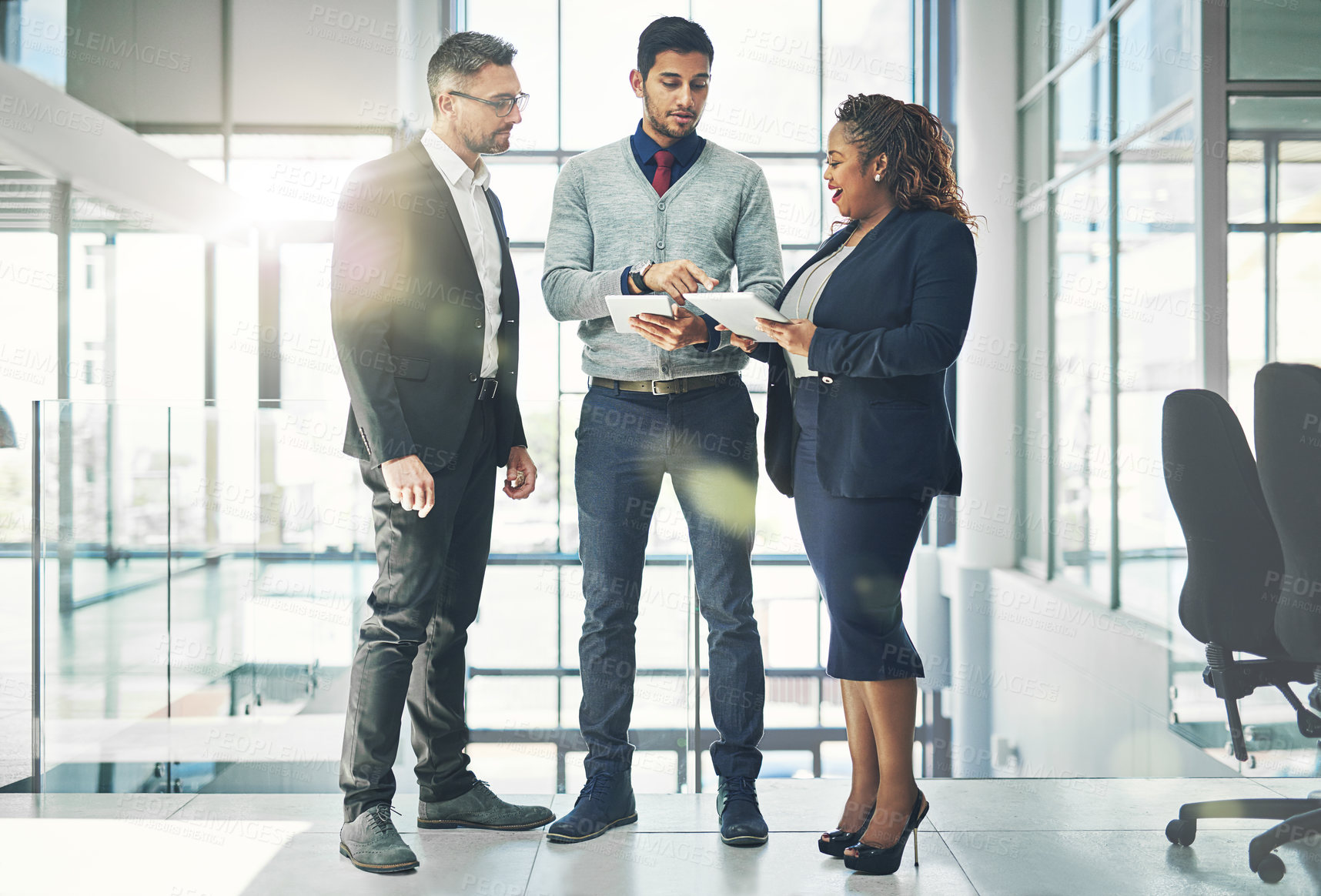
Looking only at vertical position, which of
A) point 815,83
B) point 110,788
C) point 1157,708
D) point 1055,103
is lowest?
point 1157,708

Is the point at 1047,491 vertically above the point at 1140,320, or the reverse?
the point at 1140,320

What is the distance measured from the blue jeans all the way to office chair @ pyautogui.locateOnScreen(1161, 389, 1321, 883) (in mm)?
1004

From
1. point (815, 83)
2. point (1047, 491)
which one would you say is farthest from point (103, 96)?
point (1047, 491)

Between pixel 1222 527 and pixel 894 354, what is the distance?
1.10m

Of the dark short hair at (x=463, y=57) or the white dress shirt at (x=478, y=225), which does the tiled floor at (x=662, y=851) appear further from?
the dark short hair at (x=463, y=57)

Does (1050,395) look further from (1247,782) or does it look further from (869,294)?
(869,294)

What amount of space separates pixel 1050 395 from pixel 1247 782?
16.5 ft

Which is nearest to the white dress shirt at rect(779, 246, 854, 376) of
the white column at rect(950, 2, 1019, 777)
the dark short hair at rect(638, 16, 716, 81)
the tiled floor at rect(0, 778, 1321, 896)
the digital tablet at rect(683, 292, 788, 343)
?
the digital tablet at rect(683, 292, 788, 343)

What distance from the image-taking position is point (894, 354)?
168 cm

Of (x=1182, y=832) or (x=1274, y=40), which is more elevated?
(x=1274, y=40)

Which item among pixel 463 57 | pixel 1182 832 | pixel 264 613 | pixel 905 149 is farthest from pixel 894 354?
pixel 264 613

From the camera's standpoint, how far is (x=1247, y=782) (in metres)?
2.40

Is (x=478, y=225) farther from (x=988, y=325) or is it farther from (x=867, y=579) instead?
(x=988, y=325)

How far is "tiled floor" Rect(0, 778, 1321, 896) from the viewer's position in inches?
69.4
